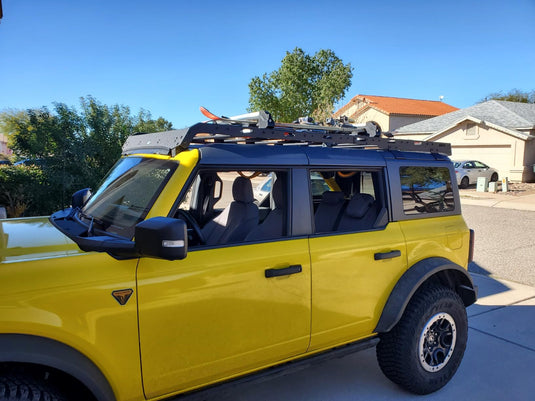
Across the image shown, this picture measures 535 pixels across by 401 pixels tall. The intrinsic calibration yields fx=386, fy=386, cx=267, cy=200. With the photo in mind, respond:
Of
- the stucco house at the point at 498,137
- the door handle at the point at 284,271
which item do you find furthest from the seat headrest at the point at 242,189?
the stucco house at the point at 498,137

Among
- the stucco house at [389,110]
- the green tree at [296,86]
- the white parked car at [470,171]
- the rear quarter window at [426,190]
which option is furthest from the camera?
the stucco house at [389,110]

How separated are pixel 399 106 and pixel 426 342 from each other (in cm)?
4773

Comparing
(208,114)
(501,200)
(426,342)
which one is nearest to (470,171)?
(501,200)

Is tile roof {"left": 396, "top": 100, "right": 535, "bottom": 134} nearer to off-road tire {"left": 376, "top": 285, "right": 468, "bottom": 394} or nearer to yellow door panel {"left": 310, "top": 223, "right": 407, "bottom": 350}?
off-road tire {"left": 376, "top": 285, "right": 468, "bottom": 394}

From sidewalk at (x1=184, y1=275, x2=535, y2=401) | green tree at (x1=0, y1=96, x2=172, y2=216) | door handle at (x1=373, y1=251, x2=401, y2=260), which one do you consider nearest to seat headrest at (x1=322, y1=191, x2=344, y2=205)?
door handle at (x1=373, y1=251, x2=401, y2=260)

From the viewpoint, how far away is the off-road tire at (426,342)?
303 cm

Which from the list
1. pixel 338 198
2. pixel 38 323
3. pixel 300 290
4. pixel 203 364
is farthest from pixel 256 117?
pixel 38 323

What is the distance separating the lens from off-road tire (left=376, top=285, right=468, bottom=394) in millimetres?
3027

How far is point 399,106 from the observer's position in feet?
153

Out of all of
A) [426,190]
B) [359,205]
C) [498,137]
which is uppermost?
[498,137]

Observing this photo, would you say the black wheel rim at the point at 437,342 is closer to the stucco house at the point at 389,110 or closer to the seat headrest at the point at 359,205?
the seat headrest at the point at 359,205

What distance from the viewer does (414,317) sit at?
119 inches

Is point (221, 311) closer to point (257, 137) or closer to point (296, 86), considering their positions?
point (257, 137)

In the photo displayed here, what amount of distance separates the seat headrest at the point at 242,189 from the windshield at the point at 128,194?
67 cm
